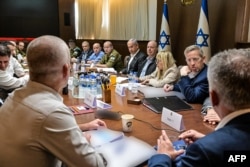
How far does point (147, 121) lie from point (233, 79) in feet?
2.95

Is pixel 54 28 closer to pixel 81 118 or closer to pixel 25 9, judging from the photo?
pixel 25 9

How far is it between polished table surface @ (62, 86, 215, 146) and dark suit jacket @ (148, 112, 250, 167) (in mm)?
523

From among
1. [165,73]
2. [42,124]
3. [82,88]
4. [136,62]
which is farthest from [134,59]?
[42,124]

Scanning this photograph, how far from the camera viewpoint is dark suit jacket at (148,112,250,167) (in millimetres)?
775

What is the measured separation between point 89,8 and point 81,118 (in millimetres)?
6768

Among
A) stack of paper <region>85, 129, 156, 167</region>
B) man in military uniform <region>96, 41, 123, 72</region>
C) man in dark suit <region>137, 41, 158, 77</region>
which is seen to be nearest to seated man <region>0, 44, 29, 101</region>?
stack of paper <region>85, 129, 156, 167</region>

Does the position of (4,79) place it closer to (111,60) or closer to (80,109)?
(80,109)

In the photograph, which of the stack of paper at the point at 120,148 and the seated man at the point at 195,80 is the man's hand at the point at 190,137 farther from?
the seated man at the point at 195,80

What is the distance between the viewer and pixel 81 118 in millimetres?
1712

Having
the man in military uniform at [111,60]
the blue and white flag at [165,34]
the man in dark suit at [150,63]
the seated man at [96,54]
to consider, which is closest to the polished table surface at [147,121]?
the man in dark suit at [150,63]

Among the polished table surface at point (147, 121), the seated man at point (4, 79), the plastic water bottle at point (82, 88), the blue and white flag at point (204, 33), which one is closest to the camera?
the polished table surface at point (147, 121)

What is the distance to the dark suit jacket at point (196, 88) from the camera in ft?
7.00

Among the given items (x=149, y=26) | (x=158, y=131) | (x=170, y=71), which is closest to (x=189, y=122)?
(x=158, y=131)

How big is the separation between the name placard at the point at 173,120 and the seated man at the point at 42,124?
0.61 metres
